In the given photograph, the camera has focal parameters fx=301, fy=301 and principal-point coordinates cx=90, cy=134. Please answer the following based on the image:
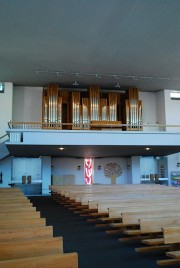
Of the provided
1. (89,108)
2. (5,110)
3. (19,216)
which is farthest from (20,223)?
(5,110)

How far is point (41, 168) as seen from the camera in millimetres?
13805

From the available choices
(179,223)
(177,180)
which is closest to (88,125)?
(177,180)

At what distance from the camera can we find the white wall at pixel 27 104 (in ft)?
46.3

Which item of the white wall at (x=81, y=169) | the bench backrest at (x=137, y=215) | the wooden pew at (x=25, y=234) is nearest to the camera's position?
the wooden pew at (x=25, y=234)

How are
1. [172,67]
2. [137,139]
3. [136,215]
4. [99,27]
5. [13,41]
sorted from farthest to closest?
[172,67] → [137,139] → [13,41] → [99,27] → [136,215]

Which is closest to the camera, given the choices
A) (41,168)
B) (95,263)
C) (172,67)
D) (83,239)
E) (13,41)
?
(95,263)

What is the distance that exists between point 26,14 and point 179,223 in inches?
277

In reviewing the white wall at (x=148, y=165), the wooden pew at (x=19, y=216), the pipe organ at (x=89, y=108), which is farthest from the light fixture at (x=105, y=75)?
the wooden pew at (x=19, y=216)

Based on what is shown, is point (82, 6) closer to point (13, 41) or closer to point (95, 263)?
point (13, 41)

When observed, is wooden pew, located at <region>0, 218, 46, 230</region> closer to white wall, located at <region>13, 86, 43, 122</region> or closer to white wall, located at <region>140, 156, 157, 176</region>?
white wall, located at <region>13, 86, 43, 122</region>

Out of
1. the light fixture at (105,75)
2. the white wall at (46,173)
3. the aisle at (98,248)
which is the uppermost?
the light fixture at (105,75)

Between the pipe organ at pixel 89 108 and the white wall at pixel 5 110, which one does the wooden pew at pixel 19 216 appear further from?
the white wall at pixel 5 110

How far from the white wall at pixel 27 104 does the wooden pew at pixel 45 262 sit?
41.2ft

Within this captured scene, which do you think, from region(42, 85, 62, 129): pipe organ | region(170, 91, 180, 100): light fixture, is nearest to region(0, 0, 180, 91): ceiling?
region(42, 85, 62, 129): pipe organ
